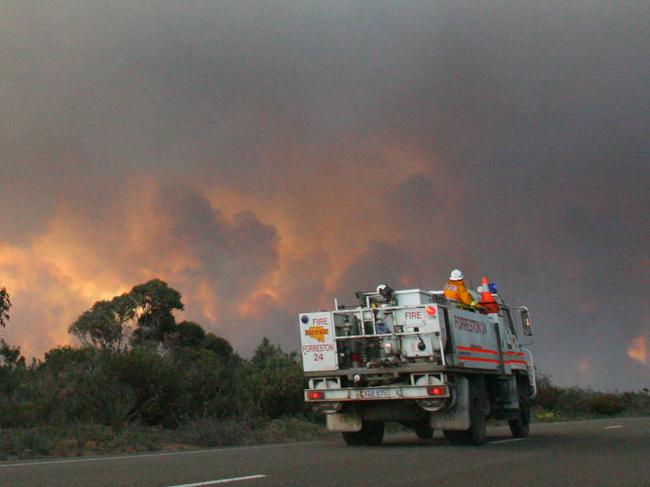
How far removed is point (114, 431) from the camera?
686 inches

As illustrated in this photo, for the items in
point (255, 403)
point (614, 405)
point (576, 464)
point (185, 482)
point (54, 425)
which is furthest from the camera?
point (614, 405)

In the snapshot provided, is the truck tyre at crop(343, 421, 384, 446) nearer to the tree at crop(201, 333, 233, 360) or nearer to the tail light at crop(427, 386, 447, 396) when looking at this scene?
the tail light at crop(427, 386, 447, 396)

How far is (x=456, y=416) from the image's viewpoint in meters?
13.9

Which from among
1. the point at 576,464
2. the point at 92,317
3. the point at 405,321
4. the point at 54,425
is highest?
the point at 92,317

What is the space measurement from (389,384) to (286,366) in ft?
42.3

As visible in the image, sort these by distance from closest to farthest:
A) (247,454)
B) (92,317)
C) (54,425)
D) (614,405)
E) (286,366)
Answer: (247,454) → (54,425) → (286,366) → (614,405) → (92,317)

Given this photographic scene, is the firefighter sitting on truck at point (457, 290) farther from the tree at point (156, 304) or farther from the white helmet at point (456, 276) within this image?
the tree at point (156, 304)

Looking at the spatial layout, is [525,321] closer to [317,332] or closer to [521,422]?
[521,422]

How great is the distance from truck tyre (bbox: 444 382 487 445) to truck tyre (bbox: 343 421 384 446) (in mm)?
1348

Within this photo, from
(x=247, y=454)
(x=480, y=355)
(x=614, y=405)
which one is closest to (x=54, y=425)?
(x=247, y=454)

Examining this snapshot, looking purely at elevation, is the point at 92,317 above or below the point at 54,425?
above

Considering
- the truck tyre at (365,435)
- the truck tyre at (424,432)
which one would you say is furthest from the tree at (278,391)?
the truck tyre at (365,435)

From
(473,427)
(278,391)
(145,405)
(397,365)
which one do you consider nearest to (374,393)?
(397,365)

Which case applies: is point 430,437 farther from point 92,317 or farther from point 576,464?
point 92,317
